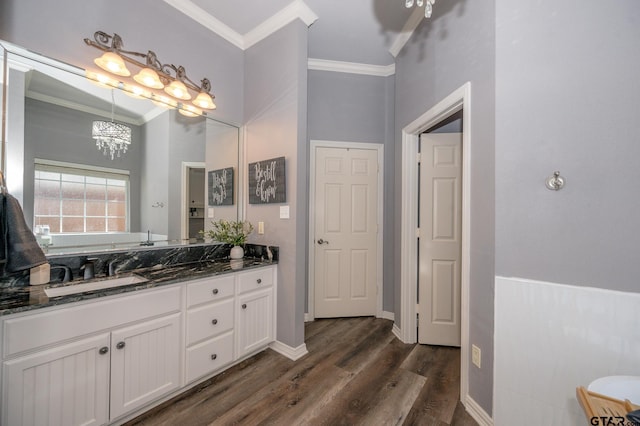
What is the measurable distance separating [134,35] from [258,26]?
1.03m

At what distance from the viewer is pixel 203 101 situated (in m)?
2.08

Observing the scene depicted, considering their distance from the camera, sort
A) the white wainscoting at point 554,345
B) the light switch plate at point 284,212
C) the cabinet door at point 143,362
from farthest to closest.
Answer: the light switch plate at point 284,212 → the cabinet door at point 143,362 → the white wainscoting at point 554,345

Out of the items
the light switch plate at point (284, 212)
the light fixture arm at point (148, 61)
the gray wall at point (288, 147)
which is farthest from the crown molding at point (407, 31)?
the light switch plate at point (284, 212)

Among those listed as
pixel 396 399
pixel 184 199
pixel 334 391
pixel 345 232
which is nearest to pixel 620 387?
pixel 396 399

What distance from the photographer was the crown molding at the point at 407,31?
2.07 metres

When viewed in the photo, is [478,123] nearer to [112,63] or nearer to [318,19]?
[318,19]

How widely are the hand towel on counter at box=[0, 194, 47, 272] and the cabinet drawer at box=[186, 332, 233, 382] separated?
990 millimetres

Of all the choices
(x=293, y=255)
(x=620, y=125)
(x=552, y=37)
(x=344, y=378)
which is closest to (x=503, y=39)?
(x=552, y=37)

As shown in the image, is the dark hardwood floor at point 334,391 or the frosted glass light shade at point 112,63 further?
the frosted glass light shade at point 112,63

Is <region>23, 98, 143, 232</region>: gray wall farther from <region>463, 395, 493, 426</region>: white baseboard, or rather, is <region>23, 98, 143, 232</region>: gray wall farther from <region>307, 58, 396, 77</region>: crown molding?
<region>463, 395, 493, 426</region>: white baseboard

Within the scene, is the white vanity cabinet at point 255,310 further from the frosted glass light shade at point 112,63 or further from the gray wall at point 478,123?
the frosted glass light shade at point 112,63

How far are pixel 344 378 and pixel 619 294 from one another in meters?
1.64

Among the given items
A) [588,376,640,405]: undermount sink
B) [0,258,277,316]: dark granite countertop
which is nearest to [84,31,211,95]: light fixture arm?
[0,258,277,316]: dark granite countertop

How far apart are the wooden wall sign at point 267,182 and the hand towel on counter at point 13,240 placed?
56.8 inches
